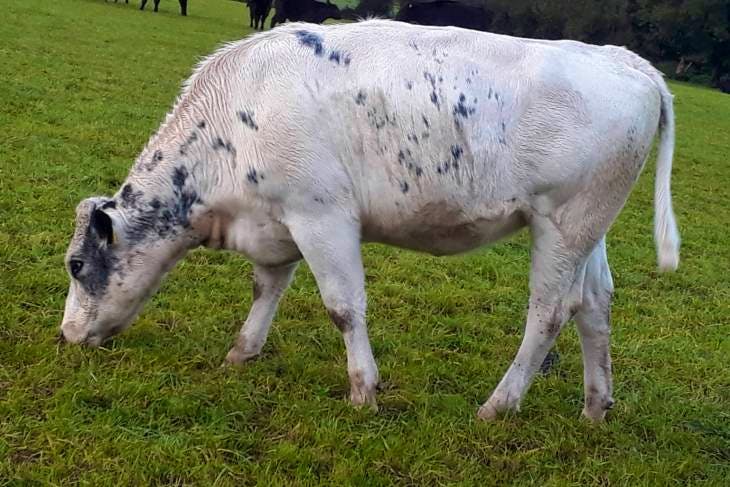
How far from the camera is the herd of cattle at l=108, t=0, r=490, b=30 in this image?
3694 centimetres

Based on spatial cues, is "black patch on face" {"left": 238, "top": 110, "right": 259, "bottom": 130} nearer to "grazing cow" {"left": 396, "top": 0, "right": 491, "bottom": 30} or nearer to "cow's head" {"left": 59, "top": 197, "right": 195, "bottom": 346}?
"cow's head" {"left": 59, "top": 197, "right": 195, "bottom": 346}

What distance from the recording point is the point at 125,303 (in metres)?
4.83

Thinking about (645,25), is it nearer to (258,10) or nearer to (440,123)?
(258,10)

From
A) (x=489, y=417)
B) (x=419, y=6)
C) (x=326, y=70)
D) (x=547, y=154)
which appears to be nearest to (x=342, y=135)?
(x=326, y=70)

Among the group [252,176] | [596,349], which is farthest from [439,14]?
[252,176]

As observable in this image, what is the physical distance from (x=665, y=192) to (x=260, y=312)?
2.52 m

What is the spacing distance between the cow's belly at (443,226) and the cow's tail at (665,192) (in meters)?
0.80

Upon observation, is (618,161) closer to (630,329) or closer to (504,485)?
(504,485)

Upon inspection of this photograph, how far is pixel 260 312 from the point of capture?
17.1 feet

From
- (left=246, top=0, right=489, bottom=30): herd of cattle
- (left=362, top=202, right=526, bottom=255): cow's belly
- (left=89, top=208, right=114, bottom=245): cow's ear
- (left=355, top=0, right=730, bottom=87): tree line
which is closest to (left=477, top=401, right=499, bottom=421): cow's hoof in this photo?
(left=362, top=202, right=526, bottom=255): cow's belly

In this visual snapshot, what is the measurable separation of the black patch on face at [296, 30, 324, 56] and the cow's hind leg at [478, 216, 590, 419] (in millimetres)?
1520

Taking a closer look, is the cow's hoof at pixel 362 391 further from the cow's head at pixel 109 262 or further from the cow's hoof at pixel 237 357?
the cow's head at pixel 109 262

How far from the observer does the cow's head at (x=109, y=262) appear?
4.70 m

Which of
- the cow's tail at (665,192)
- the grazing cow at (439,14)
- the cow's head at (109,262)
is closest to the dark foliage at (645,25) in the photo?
the grazing cow at (439,14)
